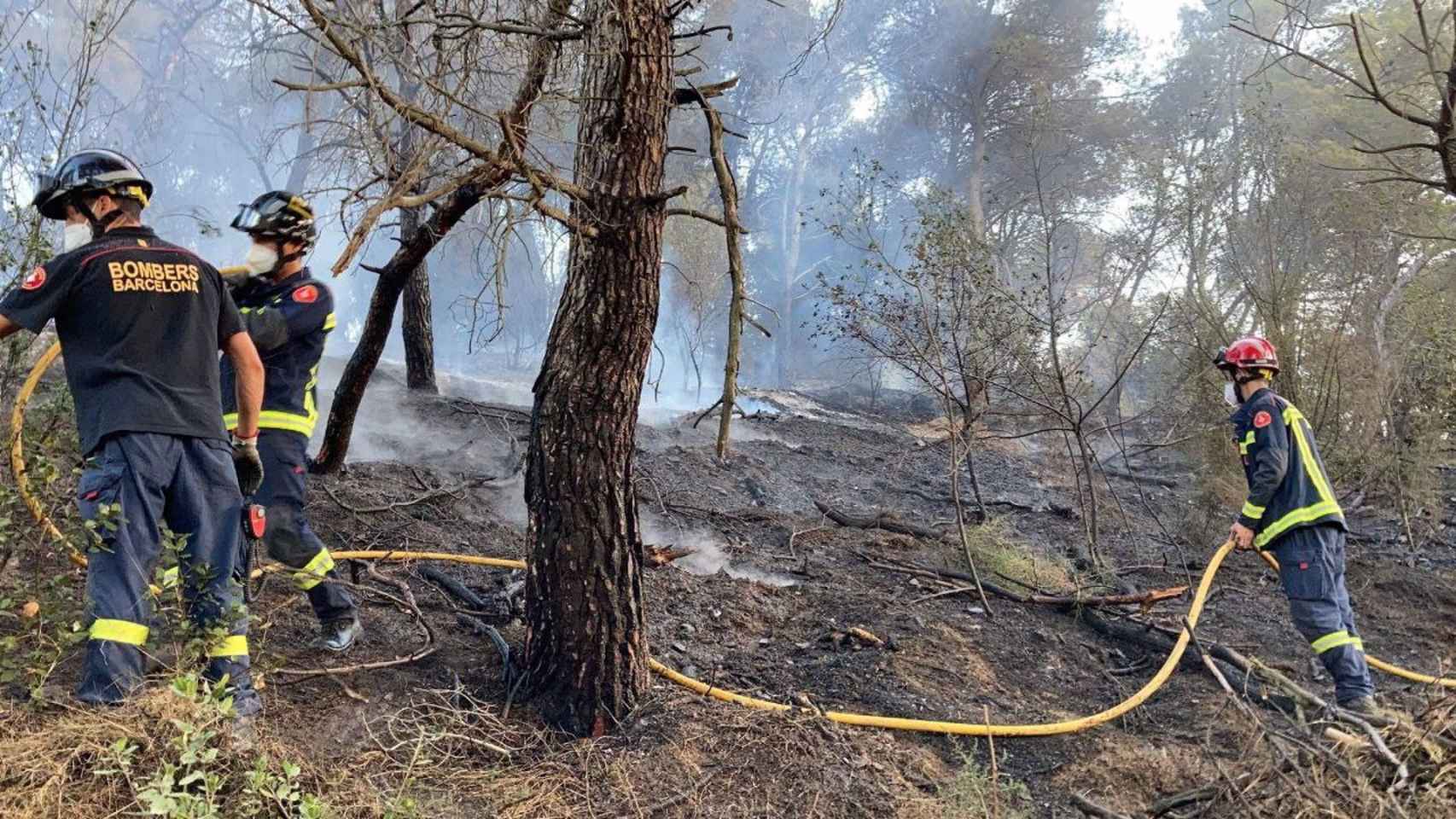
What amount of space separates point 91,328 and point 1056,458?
1063 centimetres

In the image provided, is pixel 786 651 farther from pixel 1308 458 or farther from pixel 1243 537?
pixel 1308 458

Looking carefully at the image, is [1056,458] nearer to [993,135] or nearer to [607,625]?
[607,625]

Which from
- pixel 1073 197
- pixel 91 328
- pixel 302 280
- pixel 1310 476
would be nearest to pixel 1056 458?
pixel 1310 476

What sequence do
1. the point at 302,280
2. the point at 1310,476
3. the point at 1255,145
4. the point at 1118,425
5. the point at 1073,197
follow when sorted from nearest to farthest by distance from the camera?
the point at 302,280 < the point at 1310,476 < the point at 1118,425 < the point at 1255,145 < the point at 1073,197

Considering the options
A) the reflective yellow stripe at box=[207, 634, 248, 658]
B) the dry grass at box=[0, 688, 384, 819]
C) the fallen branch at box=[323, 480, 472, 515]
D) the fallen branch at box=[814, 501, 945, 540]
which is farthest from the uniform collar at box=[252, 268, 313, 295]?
the fallen branch at box=[814, 501, 945, 540]

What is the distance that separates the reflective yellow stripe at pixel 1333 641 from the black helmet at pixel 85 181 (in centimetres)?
513

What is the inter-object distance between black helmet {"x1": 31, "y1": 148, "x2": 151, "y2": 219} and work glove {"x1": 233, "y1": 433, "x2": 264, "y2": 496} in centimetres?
89

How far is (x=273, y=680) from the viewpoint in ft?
10.3

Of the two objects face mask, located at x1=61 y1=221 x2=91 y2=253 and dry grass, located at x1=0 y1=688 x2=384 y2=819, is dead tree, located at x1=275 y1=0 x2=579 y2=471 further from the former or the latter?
dry grass, located at x1=0 y1=688 x2=384 y2=819

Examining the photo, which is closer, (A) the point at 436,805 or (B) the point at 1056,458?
(A) the point at 436,805

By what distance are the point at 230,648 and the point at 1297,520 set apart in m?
4.58

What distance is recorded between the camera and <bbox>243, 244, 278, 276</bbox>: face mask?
140 inches

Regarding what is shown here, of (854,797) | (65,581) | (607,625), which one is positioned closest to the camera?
(65,581)

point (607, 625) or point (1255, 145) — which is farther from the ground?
point (1255, 145)
